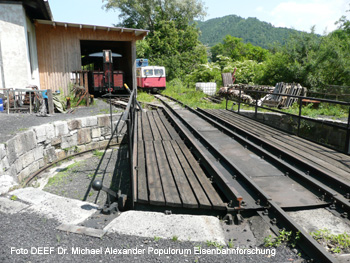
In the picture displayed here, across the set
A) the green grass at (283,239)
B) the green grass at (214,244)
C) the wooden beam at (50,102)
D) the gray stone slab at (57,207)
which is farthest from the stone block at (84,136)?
the green grass at (283,239)

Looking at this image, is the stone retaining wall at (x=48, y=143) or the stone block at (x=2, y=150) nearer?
the stone block at (x=2, y=150)

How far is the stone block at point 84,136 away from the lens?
341 inches

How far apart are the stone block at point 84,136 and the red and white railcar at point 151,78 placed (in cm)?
1008

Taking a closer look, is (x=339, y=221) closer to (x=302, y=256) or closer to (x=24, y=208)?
(x=302, y=256)

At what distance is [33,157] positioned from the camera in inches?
264

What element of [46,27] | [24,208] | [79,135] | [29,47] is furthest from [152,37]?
[24,208]

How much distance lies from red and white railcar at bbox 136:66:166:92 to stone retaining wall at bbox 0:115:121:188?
9537 mm

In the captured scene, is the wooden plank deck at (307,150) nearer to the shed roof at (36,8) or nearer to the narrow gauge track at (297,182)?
the narrow gauge track at (297,182)

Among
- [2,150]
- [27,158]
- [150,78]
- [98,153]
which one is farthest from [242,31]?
[2,150]

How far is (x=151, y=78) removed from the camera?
1877 cm

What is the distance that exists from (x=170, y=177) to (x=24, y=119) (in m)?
5.73

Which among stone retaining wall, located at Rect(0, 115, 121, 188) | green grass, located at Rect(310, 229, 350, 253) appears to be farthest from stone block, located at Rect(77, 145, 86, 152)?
green grass, located at Rect(310, 229, 350, 253)

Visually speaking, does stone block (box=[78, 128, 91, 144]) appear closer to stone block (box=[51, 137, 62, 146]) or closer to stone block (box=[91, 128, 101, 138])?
→ stone block (box=[91, 128, 101, 138])

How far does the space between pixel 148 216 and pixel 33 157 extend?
4.78m
